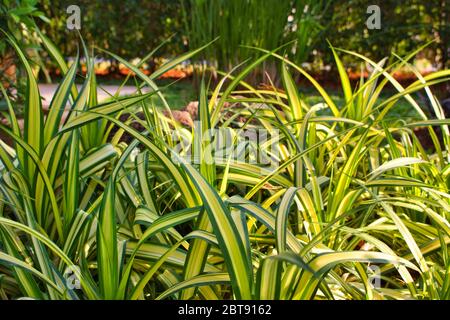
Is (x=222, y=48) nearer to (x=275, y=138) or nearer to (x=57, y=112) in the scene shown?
(x=275, y=138)

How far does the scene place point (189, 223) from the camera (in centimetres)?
194

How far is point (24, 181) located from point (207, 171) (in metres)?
0.46

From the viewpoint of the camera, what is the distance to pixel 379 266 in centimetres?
186

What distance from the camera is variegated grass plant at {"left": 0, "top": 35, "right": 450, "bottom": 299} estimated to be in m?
1.44

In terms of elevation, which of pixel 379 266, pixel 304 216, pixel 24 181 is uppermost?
pixel 24 181

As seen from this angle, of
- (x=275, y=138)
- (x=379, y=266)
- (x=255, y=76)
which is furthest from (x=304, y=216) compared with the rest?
(x=255, y=76)
